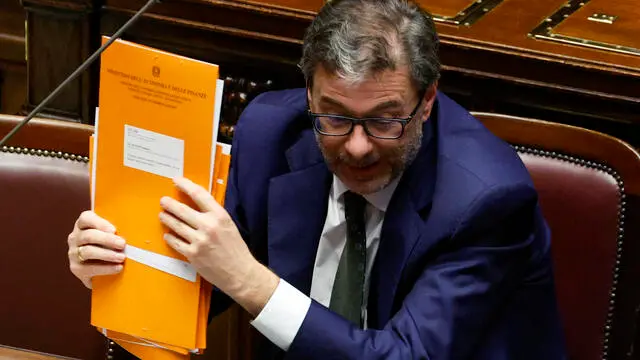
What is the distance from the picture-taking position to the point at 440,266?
1532mm

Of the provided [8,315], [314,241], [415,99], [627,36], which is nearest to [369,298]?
[314,241]

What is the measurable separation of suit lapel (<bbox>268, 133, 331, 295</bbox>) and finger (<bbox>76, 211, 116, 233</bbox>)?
0.32 m

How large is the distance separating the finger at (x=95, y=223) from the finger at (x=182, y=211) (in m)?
0.10

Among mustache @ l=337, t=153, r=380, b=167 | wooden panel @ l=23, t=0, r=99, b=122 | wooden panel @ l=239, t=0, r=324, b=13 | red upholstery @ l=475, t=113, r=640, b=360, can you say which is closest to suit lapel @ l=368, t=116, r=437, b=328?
mustache @ l=337, t=153, r=380, b=167

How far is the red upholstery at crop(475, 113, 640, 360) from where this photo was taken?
170 cm

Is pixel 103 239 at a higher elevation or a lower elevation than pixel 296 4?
lower

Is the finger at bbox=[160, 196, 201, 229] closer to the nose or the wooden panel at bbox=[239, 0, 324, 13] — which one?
the nose

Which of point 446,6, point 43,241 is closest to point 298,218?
point 43,241

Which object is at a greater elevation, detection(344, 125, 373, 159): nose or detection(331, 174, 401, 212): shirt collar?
detection(344, 125, 373, 159): nose

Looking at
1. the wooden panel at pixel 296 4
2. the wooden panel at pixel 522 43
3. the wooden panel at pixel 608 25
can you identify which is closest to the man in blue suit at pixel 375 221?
the wooden panel at pixel 522 43

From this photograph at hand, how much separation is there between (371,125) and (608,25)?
3.49ft

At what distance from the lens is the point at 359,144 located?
1.49m

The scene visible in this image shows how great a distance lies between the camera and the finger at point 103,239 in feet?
4.66

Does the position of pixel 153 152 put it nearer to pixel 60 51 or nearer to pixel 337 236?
pixel 337 236
